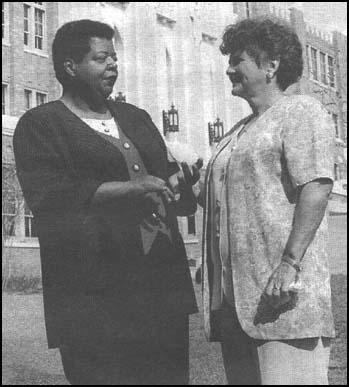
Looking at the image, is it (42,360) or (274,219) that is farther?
(42,360)

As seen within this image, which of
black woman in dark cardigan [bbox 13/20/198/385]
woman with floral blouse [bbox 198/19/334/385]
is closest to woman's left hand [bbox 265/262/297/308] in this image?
woman with floral blouse [bbox 198/19/334/385]

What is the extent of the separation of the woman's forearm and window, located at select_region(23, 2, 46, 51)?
1.60 feet

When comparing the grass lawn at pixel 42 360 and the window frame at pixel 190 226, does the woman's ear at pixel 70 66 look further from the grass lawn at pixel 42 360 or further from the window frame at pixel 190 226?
the grass lawn at pixel 42 360

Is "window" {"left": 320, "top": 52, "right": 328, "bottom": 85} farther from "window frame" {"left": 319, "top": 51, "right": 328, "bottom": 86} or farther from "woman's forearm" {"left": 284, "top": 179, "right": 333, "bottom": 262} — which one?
"woman's forearm" {"left": 284, "top": 179, "right": 333, "bottom": 262}

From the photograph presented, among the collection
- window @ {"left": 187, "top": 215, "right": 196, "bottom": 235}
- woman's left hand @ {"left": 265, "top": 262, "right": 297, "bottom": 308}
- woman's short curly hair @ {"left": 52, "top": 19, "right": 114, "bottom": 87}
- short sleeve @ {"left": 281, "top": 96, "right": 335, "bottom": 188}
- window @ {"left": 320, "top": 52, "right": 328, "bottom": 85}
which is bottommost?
woman's left hand @ {"left": 265, "top": 262, "right": 297, "bottom": 308}

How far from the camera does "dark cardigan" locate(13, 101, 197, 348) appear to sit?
27.0 inches

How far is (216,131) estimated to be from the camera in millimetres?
847

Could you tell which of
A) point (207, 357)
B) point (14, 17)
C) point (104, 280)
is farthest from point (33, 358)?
point (104, 280)

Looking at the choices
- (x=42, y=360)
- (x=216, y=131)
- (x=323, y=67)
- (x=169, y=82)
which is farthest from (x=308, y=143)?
(x=42, y=360)

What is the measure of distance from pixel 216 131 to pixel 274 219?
0.20 metres

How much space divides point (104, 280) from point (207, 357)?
1773 millimetres

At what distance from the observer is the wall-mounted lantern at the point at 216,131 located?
840mm

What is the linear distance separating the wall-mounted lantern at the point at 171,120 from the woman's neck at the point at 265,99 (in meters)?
0.11

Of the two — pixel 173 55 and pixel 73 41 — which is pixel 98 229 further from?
pixel 173 55
